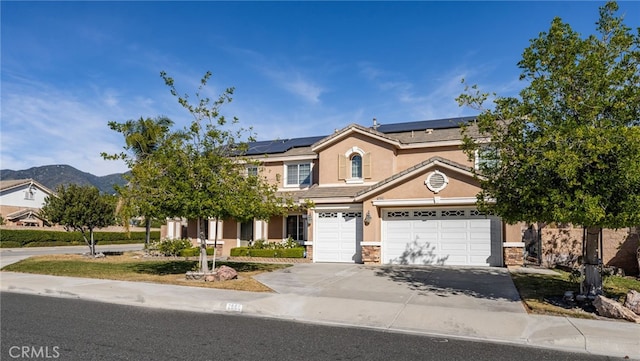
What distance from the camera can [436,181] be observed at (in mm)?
18047

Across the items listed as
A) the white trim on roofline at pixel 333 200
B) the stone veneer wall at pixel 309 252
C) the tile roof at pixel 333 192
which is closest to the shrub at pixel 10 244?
the tile roof at pixel 333 192

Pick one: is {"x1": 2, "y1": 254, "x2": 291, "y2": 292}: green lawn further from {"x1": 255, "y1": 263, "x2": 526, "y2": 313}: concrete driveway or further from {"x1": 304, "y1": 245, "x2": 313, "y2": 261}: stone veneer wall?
{"x1": 304, "y1": 245, "x2": 313, "y2": 261}: stone veneer wall

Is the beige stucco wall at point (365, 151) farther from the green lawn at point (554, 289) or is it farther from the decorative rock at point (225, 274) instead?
the decorative rock at point (225, 274)

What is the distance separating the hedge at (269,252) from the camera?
2078 cm

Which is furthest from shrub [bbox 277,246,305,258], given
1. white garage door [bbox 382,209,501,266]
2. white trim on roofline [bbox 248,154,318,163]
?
white trim on roofline [bbox 248,154,318,163]

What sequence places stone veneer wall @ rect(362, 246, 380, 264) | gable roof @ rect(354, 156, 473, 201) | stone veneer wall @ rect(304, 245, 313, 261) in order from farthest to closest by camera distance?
stone veneer wall @ rect(304, 245, 313, 261), stone veneer wall @ rect(362, 246, 380, 264), gable roof @ rect(354, 156, 473, 201)

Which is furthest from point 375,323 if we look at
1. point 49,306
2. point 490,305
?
point 49,306

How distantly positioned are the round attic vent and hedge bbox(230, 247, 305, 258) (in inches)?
275

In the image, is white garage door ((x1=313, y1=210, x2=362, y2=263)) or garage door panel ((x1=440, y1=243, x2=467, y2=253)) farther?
white garage door ((x1=313, y1=210, x2=362, y2=263))

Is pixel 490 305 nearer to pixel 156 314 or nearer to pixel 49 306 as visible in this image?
pixel 156 314

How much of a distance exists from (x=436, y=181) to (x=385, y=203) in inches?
92.7

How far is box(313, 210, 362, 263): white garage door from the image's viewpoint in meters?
19.8

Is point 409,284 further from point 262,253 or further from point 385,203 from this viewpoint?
point 262,253

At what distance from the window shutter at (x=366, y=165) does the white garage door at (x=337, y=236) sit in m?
2.50
